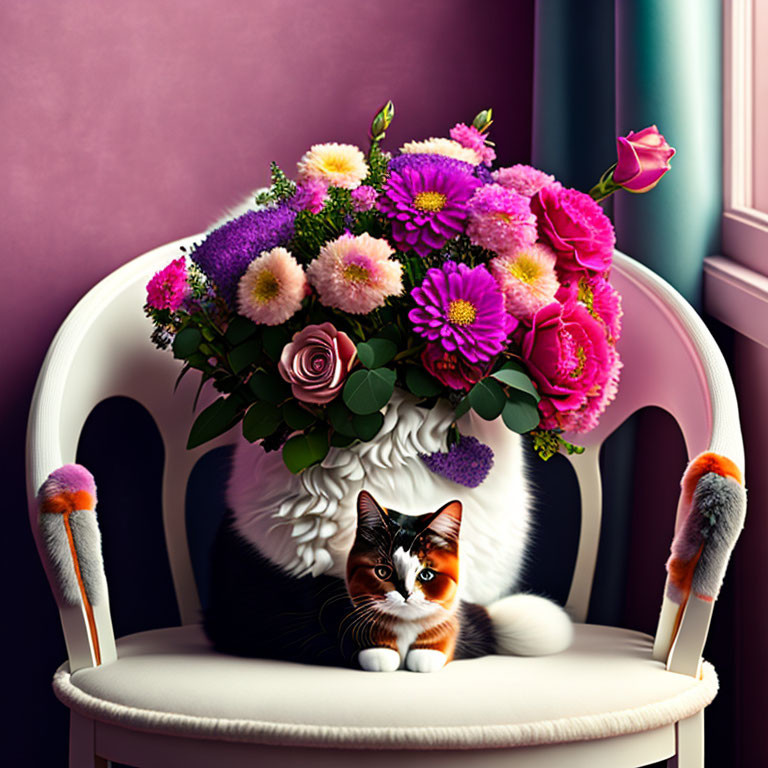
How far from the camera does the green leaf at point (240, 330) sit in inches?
34.2

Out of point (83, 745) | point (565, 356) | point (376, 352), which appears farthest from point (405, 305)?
point (83, 745)

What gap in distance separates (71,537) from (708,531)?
59 cm

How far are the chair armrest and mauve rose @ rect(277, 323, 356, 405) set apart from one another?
24cm

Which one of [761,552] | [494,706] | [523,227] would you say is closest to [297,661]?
[494,706]

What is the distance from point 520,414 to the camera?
84 cm

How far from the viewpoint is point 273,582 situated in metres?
0.85

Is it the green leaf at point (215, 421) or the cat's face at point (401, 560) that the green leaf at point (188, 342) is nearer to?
the green leaf at point (215, 421)

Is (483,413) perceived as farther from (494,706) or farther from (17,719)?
(17,719)

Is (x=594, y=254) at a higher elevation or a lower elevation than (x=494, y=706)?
higher

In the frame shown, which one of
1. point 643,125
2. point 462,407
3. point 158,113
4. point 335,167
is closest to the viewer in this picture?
point 462,407

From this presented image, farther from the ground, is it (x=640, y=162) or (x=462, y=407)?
(x=640, y=162)

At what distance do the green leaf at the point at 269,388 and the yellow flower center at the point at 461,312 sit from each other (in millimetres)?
176

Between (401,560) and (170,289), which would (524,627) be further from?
(170,289)

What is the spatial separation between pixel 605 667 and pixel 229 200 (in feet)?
2.79
